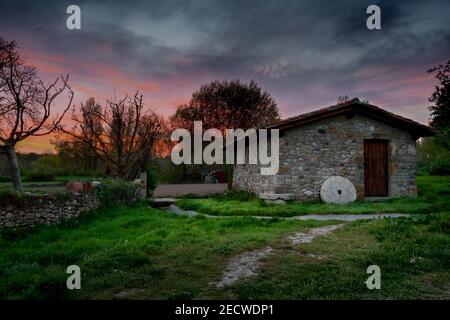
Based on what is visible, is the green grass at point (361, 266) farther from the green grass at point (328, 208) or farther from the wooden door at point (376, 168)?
the wooden door at point (376, 168)

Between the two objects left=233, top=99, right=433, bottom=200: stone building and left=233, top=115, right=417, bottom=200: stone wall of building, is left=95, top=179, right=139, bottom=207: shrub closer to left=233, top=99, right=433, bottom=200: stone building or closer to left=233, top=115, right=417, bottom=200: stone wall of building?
left=233, top=99, right=433, bottom=200: stone building

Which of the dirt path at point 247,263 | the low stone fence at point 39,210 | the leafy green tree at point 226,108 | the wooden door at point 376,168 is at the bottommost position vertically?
the dirt path at point 247,263

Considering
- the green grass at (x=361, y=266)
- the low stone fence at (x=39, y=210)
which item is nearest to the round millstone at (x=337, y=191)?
the green grass at (x=361, y=266)

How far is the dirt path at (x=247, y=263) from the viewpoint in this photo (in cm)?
443

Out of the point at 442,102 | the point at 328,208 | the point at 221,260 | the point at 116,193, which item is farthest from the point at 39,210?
the point at 442,102

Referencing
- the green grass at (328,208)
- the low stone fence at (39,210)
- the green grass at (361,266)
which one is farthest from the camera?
the green grass at (328,208)

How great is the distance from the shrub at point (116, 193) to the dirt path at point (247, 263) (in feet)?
24.1

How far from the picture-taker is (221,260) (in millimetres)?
5297

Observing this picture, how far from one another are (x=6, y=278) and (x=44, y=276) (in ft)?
2.02

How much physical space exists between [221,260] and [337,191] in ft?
28.7

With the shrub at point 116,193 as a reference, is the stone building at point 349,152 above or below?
above

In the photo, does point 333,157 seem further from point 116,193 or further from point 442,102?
point 116,193

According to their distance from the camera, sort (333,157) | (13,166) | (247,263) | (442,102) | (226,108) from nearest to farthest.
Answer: (247,263) → (13,166) → (333,157) → (442,102) → (226,108)

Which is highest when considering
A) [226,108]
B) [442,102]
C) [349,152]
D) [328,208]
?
[226,108]
